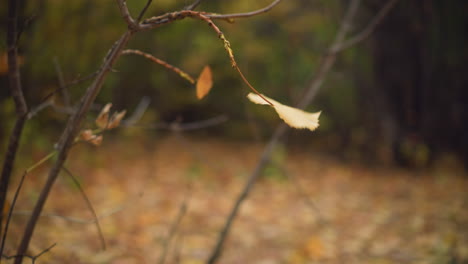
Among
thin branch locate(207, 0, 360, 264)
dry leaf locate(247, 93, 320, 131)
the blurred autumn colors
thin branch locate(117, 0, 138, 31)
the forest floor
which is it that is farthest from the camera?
the blurred autumn colors

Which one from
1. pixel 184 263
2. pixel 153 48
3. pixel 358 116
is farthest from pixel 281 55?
pixel 184 263

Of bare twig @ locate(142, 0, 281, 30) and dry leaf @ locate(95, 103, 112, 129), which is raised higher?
bare twig @ locate(142, 0, 281, 30)

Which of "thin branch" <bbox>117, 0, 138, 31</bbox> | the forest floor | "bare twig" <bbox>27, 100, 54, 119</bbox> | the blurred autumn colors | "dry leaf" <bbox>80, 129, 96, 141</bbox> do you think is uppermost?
"thin branch" <bbox>117, 0, 138, 31</bbox>

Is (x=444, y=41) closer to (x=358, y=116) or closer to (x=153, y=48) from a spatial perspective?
(x=358, y=116)

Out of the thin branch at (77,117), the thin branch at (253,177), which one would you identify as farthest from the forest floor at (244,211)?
the thin branch at (77,117)

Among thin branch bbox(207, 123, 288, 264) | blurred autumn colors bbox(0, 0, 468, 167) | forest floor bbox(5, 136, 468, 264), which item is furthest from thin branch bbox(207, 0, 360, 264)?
blurred autumn colors bbox(0, 0, 468, 167)

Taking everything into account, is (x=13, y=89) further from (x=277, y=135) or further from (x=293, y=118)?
(x=277, y=135)

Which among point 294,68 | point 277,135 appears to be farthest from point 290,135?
point 277,135

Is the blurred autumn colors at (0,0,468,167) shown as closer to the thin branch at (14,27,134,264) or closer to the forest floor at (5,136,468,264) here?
the forest floor at (5,136,468,264)
